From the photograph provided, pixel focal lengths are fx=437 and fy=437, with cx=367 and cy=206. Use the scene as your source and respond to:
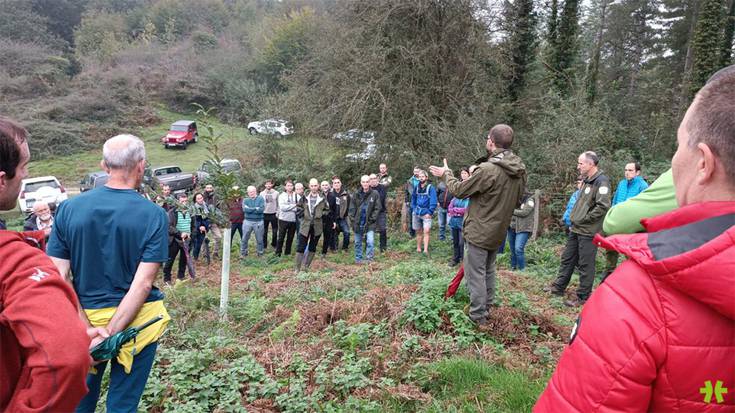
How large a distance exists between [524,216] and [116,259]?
7595 mm

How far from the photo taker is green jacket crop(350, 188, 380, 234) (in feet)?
36.0

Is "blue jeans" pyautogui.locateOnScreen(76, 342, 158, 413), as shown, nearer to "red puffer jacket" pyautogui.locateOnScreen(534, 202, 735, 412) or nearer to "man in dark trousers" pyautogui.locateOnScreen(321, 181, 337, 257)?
"red puffer jacket" pyautogui.locateOnScreen(534, 202, 735, 412)

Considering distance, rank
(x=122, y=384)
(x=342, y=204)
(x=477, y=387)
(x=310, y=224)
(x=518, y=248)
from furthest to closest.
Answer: (x=342, y=204)
(x=310, y=224)
(x=518, y=248)
(x=477, y=387)
(x=122, y=384)

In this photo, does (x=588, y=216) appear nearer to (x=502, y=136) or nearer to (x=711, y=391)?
(x=502, y=136)

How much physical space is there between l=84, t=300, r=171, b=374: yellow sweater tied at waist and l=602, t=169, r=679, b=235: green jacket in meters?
2.58

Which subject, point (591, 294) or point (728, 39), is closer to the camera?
point (591, 294)

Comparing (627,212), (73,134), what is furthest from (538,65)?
(73,134)

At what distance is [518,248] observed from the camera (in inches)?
353

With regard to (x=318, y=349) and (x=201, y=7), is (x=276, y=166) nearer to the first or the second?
(x=318, y=349)

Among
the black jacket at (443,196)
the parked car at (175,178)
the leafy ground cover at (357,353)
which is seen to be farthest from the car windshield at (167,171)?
the leafy ground cover at (357,353)

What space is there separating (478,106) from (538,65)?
4.49 m

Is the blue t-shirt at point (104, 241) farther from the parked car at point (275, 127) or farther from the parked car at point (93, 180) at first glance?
the parked car at point (93, 180)

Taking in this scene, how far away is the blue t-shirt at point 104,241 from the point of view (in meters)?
2.64

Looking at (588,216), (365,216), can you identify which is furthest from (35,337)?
(365,216)
